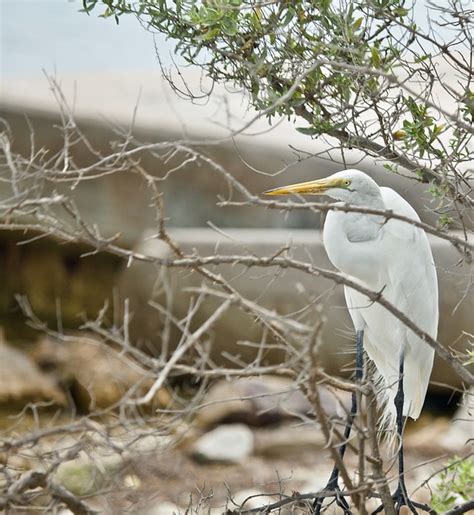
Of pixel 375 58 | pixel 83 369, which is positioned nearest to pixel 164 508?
pixel 83 369

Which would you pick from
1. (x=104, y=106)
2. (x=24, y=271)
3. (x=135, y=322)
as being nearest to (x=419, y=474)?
(x=135, y=322)

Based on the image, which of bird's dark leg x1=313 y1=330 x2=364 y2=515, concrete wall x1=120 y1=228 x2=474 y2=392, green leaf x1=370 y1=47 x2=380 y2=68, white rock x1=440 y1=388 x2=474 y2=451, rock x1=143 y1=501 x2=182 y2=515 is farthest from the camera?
concrete wall x1=120 y1=228 x2=474 y2=392

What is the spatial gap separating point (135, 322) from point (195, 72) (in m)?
1.97

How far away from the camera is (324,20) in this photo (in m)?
1.59

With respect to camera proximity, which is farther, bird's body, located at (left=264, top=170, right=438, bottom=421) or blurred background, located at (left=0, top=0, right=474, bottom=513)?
blurred background, located at (left=0, top=0, right=474, bottom=513)

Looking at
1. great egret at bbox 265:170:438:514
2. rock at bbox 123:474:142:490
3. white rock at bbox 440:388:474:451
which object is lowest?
white rock at bbox 440:388:474:451

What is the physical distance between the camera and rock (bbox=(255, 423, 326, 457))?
13.7 feet

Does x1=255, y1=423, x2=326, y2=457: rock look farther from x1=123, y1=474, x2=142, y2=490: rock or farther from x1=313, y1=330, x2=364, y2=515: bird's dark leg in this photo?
x1=313, y1=330, x2=364, y2=515: bird's dark leg

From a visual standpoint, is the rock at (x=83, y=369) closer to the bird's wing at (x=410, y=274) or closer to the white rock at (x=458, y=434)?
the white rock at (x=458, y=434)

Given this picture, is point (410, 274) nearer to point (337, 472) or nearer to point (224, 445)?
point (337, 472)

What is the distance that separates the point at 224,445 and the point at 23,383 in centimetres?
93

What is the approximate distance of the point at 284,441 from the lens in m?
4.21

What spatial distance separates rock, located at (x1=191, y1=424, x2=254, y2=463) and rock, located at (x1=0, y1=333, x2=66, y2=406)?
0.64 metres

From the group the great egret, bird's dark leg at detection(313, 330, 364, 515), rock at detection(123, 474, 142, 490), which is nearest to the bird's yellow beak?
the great egret
